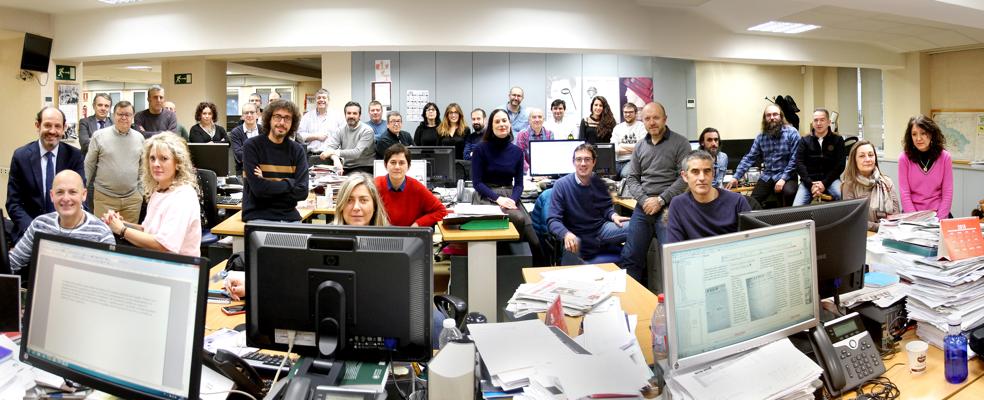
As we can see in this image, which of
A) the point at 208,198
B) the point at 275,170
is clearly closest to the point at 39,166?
the point at 208,198

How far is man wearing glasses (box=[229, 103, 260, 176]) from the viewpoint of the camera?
6.02m

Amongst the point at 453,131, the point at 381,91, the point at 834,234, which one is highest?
the point at 381,91

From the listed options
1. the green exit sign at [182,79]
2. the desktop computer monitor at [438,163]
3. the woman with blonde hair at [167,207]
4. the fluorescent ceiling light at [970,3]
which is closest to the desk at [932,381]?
the woman with blonde hair at [167,207]

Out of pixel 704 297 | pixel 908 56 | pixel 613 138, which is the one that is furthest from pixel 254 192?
pixel 908 56

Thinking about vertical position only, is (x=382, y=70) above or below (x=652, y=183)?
above

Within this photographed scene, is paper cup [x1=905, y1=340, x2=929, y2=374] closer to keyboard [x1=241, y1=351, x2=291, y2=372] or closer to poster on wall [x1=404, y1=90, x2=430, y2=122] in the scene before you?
→ keyboard [x1=241, y1=351, x2=291, y2=372]

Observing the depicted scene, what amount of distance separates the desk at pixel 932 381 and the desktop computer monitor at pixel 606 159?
4.03 m

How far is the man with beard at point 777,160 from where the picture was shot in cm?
624

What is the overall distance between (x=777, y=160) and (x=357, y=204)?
5206 mm

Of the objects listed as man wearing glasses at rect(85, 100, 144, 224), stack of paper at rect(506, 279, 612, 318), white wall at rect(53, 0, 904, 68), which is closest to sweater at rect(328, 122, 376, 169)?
white wall at rect(53, 0, 904, 68)

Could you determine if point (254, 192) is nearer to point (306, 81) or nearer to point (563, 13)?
point (563, 13)

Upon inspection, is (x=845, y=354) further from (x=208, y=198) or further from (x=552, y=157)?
(x=208, y=198)

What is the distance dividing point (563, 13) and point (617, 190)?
2.25m

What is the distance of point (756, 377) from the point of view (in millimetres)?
1532
